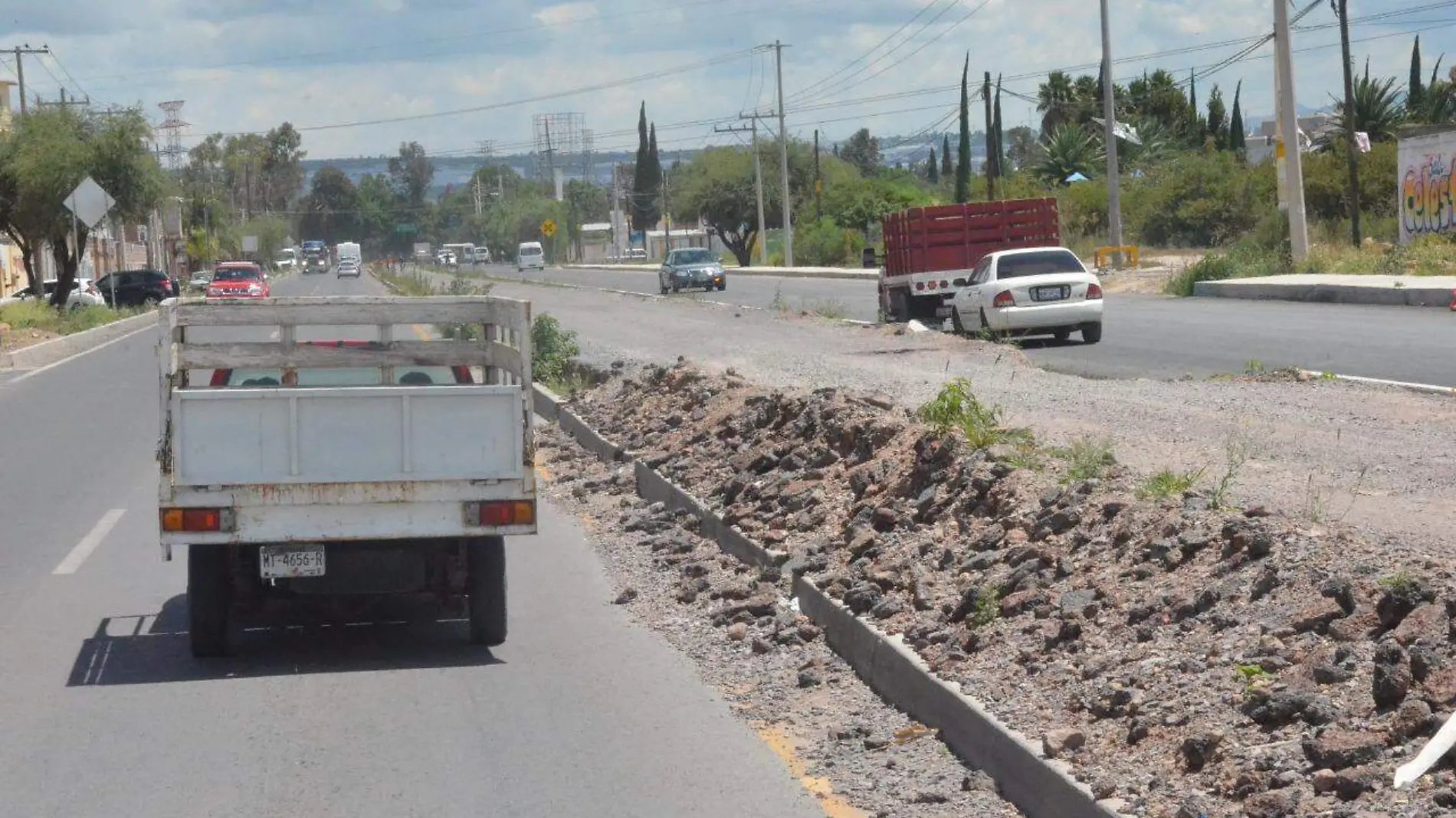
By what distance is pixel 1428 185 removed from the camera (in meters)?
43.8

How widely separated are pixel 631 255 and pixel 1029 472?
493ft

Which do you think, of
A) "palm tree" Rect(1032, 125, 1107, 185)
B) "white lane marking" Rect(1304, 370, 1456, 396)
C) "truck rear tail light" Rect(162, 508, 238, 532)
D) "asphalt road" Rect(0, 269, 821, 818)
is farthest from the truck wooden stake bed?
"palm tree" Rect(1032, 125, 1107, 185)

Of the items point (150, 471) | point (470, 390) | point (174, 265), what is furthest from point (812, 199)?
point (470, 390)

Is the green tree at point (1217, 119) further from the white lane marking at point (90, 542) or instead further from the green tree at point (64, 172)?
the white lane marking at point (90, 542)

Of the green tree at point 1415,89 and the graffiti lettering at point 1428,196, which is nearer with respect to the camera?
the graffiti lettering at point 1428,196

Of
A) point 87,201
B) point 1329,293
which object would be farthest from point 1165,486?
point 87,201

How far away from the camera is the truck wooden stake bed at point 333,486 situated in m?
8.03

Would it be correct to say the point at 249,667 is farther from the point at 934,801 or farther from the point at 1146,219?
the point at 1146,219

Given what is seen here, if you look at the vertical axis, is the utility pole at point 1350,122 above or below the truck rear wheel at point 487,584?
above

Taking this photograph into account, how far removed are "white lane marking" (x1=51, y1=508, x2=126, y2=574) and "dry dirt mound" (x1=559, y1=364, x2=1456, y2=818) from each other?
14.1 ft

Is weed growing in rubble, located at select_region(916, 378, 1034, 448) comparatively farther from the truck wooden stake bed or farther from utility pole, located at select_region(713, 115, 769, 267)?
utility pole, located at select_region(713, 115, 769, 267)

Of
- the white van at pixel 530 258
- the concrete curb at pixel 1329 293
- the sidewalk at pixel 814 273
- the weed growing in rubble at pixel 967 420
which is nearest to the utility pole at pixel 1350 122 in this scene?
the concrete curb at pixel 1329 293

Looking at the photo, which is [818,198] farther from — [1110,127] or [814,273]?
[1110,127]

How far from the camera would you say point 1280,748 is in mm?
5305
